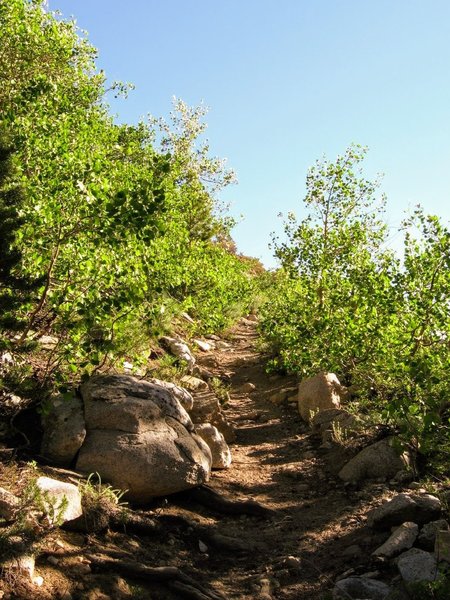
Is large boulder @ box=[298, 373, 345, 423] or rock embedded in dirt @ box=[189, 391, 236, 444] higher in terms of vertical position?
large boulder @ box=[298, 373, 345, 423]

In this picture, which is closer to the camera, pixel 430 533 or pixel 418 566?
pixel 418 566

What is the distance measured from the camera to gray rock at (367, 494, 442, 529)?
6.51m

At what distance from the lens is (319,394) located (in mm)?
12633

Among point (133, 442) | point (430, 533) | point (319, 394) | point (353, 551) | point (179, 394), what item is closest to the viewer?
point (430, 533)

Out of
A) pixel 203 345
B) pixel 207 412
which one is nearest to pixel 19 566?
pixel 207 412

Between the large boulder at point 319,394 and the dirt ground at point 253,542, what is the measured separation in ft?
4.07

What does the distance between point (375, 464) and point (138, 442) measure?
4010 millimetres

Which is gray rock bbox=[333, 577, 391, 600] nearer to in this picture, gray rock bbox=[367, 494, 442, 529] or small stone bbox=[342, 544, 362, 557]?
small stone bbox=[342, 544, 362, 557]

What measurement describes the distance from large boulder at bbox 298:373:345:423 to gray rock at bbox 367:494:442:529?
5183 mm

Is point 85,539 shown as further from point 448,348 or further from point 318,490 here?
point 448,348

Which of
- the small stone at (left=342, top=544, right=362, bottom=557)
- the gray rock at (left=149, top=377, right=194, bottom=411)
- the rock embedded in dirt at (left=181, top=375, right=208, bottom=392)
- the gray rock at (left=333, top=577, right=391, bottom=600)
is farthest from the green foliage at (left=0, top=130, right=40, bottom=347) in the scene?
the rock embedded in dirt at (left=181, top=375, right=208, bottom=392)

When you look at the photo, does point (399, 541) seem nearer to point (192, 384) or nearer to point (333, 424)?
point (333, 424)

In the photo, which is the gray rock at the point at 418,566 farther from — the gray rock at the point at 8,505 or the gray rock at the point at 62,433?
the gray rock at the point at 62,433

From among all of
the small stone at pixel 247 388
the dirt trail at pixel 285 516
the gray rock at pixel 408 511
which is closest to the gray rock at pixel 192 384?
the dirt trail at pixel 285 516
